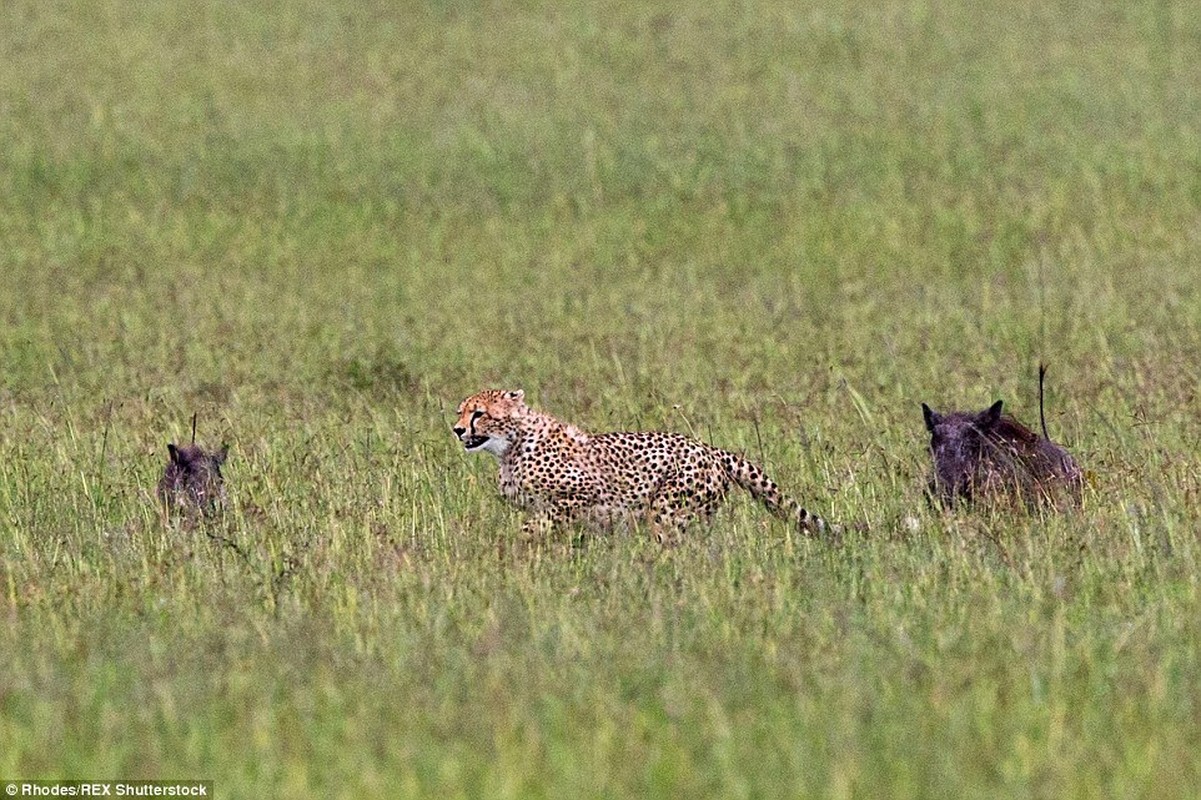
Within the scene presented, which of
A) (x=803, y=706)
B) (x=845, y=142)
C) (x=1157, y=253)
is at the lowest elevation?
(x=803, y=706)

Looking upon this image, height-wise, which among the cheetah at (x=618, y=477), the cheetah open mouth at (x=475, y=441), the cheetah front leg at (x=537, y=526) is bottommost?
the cheetah front leg at (x=537, y=526)

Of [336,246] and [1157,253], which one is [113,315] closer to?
[336,246]

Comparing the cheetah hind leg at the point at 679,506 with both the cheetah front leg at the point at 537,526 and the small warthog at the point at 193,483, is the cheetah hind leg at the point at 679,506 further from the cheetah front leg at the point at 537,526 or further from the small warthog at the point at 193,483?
the small warthog at the point at 193,483

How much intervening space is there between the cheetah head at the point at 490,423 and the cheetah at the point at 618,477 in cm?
2

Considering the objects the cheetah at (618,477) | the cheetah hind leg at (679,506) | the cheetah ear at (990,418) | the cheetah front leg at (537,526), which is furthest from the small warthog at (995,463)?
the cheetah front leg at (537,526)

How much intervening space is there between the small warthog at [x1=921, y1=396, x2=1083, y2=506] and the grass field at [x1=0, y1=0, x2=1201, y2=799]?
216mm

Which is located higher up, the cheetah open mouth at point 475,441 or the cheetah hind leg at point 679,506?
the cheetah open mouth at point 475,441

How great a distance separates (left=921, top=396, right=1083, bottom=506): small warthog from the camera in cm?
957

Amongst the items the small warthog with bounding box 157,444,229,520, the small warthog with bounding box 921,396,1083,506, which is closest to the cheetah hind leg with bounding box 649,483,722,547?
the small warthog with bounding box 921,396,1083,506

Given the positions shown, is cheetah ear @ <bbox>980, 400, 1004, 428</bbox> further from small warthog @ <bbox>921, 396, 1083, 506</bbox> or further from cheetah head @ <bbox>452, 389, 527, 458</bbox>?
cheetah head @ <bbox>452, 389, 527, 458</bbox>

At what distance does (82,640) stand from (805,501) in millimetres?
4177

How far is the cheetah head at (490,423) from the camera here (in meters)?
10.4

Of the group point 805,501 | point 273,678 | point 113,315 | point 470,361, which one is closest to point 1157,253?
point 470,361

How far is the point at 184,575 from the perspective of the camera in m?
8.11
